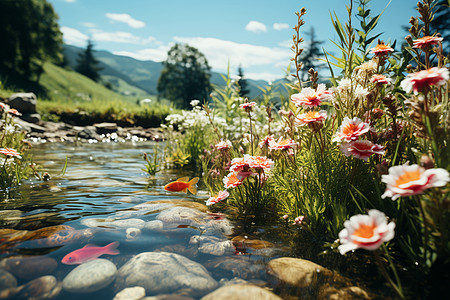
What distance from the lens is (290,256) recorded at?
216cm

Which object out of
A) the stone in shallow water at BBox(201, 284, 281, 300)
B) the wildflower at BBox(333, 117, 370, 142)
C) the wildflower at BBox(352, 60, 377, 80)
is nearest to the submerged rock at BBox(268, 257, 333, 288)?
the stone in shallow water at BBox(201, 284, 281, 300)

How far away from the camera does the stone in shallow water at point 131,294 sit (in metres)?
1.68

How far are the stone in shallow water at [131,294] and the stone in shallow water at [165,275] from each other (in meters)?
0.04

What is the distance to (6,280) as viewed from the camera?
5.71 ft

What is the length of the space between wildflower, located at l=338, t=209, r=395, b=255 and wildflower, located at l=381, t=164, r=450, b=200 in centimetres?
12

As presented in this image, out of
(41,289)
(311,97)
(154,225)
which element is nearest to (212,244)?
(154,225)

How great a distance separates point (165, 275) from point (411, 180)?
158 cm

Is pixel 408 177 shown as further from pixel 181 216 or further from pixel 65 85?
pixel 65 85

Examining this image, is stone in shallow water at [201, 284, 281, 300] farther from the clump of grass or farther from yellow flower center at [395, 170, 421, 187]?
yellow flower center at [395, 170, 421, 187]

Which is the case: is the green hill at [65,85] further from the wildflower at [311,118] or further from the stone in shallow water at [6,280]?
the wildflower at [311,118]

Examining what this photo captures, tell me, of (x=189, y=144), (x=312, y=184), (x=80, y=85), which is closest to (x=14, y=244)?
(x=312, y=184)

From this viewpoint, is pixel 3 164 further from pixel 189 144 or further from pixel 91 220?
pixel 189 144

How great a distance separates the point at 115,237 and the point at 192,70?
51457 mm

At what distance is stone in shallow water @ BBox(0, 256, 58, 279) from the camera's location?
1.83 metres
